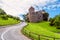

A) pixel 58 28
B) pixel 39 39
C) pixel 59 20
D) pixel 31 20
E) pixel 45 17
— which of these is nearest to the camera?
pixel 39 39

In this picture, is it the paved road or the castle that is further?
the castle

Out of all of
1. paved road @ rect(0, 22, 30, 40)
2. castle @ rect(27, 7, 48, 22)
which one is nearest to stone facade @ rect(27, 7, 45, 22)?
castle @ rect(27, 7, 48, 22)

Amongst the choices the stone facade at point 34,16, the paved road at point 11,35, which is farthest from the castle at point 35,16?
the paved road at point 11,35

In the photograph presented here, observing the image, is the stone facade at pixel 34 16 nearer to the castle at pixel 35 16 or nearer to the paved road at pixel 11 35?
the castle at pixel 35 16

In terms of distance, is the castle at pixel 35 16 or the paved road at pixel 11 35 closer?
the paved road at pixel 11 35

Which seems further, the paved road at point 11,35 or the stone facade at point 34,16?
the stone facade at point 34,16

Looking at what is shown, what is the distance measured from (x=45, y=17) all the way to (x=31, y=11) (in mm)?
11152

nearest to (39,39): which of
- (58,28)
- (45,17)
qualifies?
(58,28)

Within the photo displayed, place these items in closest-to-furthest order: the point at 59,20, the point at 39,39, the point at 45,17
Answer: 1. the point at 39,39
2. the point at 59,20
3. the point at 45,17

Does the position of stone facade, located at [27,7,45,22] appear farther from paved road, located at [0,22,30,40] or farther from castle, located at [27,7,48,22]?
paved road, located at [0,22,30,40]

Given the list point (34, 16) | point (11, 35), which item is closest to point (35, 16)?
point (34, 16)

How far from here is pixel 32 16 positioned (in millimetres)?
123562

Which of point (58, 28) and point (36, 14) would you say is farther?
point (36, 14)

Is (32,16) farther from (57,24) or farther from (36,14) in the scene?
(57,24)
